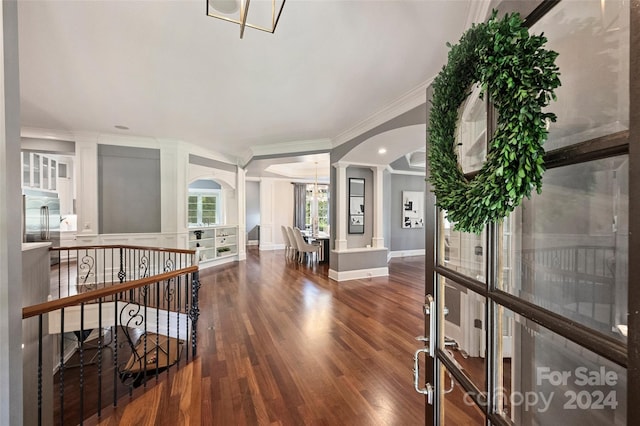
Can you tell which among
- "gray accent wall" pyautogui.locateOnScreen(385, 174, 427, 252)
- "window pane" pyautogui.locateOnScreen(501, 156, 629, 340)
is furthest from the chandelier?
"gray accent wall" pyautogui.locateOnScreen(385, 174, 427, 252)

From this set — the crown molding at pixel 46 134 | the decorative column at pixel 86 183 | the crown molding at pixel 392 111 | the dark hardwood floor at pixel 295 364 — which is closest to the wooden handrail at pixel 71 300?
the dark hardwood floor at pixel 295 364

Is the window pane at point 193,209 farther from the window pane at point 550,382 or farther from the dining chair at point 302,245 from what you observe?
the window pane at point 550,382

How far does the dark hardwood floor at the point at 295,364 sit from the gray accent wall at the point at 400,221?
408cm

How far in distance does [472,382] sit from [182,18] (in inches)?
118

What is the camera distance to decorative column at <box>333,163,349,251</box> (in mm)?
5625

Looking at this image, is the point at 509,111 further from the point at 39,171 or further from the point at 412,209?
the point at 39,171

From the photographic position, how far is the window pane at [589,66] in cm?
51

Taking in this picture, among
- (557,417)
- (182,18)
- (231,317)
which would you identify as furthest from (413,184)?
(557,417)

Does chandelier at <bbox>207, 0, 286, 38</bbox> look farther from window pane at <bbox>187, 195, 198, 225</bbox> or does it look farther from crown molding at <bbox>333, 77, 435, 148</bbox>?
window pane at <bbox>187, 195, 198, 225</bbox>

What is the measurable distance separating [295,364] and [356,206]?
3956 millimetres

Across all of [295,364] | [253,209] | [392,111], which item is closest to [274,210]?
[253,209]

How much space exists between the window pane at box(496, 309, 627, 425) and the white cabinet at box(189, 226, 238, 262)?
6.53 m

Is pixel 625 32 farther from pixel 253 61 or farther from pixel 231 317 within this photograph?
pixel 231 317

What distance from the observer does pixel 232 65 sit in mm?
2785
